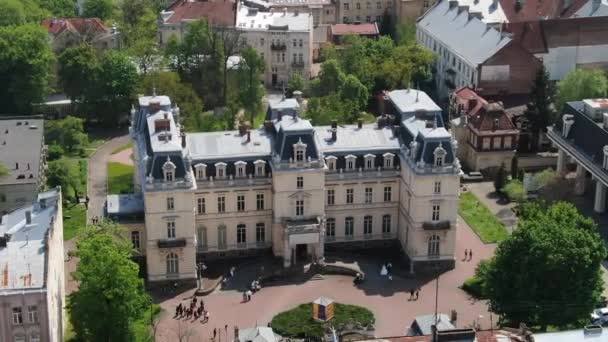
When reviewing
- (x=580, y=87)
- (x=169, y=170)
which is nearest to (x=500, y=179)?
(x=580, y=87)

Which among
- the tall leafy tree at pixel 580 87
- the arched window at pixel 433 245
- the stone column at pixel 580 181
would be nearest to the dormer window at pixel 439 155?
the arched window at pixel 433 245

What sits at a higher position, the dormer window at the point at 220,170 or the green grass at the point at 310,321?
the dormer window at the point at 220,170

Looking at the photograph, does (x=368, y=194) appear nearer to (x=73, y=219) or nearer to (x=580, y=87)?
(x=73, y=219)

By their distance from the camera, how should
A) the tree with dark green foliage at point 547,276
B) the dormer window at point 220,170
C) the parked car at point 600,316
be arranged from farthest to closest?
the dormer window at point 220,170 < the parked car at point 600,316 < the tree with dark green foliage at point 547,276

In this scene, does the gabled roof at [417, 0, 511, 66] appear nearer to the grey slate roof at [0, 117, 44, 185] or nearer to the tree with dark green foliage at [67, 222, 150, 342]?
the grey slate roof at [0, 117, 44, 185]

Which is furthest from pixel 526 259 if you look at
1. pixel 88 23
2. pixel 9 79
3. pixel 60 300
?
pixel 88 23

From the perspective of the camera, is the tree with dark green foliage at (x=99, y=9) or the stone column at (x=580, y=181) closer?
the stone column at (x=580, y=181)

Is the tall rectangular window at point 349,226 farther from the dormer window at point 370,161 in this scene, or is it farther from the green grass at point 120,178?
the green grass at point 120,178
